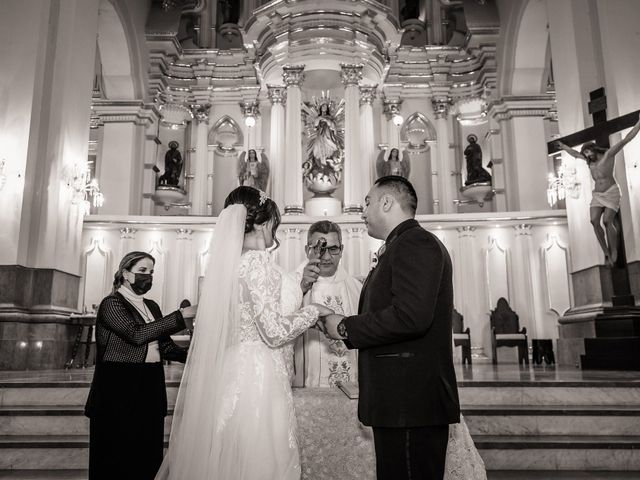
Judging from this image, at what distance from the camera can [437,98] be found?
1485cm

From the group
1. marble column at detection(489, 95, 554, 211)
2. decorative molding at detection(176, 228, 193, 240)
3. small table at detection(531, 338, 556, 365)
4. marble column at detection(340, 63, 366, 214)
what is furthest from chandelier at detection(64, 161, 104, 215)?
marble column at detection(489, 95, 554, 211)

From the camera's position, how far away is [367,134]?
536 inches

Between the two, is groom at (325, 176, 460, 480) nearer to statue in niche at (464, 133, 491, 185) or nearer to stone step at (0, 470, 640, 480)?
stone step at (0, 470, 640, 480)

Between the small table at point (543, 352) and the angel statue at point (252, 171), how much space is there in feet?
23.2

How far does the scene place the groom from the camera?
6.96ft

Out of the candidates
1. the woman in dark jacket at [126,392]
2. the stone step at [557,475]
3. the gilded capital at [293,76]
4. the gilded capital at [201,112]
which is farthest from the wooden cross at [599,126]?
the gilded capital at [201,112]

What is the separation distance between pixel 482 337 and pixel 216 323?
9681 millimetres

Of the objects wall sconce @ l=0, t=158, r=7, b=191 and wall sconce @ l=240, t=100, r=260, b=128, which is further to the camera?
wall sconce @ l=240, t=100, r=260, b=128

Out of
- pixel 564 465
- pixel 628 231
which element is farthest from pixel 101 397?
pixel 628 231

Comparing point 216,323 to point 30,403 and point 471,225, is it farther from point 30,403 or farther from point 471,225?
point 471,225

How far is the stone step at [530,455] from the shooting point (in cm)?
402

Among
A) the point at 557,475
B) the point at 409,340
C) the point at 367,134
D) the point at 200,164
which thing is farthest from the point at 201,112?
the point at 409,340

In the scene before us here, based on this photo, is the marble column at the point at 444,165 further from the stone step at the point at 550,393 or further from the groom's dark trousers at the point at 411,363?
the groom's dark trousers at the point at 411,363

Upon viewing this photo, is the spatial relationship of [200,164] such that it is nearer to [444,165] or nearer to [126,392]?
[444,165]
